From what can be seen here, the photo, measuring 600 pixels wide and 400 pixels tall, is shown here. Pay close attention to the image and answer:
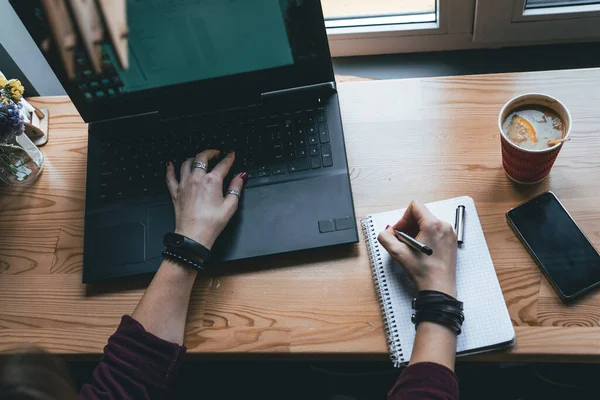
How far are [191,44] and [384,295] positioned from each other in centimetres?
50

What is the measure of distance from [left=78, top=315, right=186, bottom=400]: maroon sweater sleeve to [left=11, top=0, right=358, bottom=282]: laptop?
130mm

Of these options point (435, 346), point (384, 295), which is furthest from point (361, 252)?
point (435, 346)

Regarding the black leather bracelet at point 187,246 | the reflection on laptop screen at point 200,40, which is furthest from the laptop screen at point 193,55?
the black leather bracelet at point 187,246

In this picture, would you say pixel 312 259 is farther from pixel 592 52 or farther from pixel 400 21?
pixel 592 52

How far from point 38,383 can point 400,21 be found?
3.09ft

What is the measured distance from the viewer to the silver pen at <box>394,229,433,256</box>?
32.2 inches

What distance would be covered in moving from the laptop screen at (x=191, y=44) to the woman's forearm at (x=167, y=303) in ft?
1.05

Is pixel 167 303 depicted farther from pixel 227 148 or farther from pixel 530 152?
pixel 530 152

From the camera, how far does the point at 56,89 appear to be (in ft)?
4.12

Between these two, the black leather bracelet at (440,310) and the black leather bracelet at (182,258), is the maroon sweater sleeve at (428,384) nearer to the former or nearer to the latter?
the black leather bracelet at (440,310)

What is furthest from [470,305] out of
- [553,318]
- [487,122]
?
[487,122]

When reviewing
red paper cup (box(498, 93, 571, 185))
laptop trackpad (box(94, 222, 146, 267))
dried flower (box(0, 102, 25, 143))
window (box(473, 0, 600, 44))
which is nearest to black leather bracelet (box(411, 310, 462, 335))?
red paper cup (box(498, 93, 571, 185))

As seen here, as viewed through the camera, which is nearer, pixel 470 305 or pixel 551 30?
pixel 470 305

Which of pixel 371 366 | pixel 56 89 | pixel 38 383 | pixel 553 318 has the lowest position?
pixel 371 366
